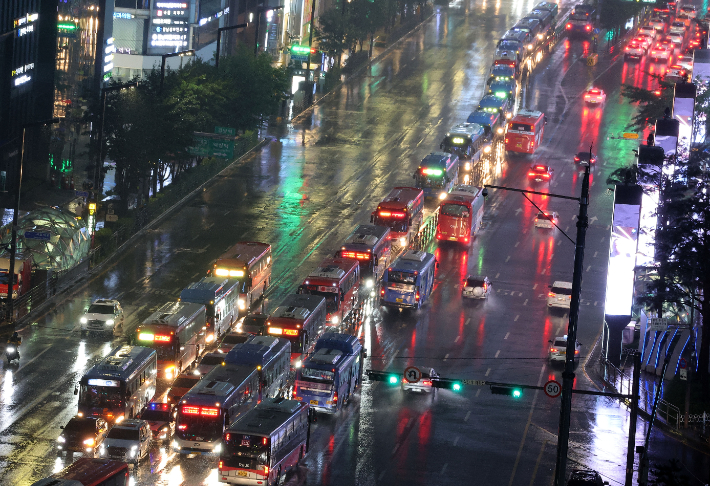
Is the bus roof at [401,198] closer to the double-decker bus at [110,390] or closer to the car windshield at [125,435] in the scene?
the double-decker bus at [110,390]

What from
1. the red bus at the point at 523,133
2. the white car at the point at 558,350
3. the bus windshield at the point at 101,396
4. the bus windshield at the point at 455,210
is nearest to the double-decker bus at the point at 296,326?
the bus windshield at the point at 101,396

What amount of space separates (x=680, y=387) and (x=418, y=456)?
17.4 m

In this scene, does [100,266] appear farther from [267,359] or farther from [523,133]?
[523,133]

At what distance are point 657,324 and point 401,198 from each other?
27839 mm

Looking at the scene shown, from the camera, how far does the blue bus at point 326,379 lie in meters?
60.1

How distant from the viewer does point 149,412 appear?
5872cm

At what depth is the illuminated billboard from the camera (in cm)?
6519

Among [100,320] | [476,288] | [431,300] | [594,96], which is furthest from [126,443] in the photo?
[594,96]

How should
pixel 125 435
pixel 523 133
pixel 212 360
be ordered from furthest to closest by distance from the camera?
pixel 523 133, pixel 212 360, pixel 125 435

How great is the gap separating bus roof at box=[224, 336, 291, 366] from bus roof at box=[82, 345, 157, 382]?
Result: 3963mm

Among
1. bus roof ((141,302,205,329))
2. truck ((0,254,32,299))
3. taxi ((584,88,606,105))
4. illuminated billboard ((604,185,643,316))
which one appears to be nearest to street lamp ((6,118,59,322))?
truck ((0,254,32,299))

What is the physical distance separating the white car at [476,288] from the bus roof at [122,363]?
2559 cm

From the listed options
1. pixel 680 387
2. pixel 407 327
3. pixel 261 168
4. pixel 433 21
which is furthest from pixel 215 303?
pixel 433 21

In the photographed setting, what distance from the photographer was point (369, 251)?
80812mm
